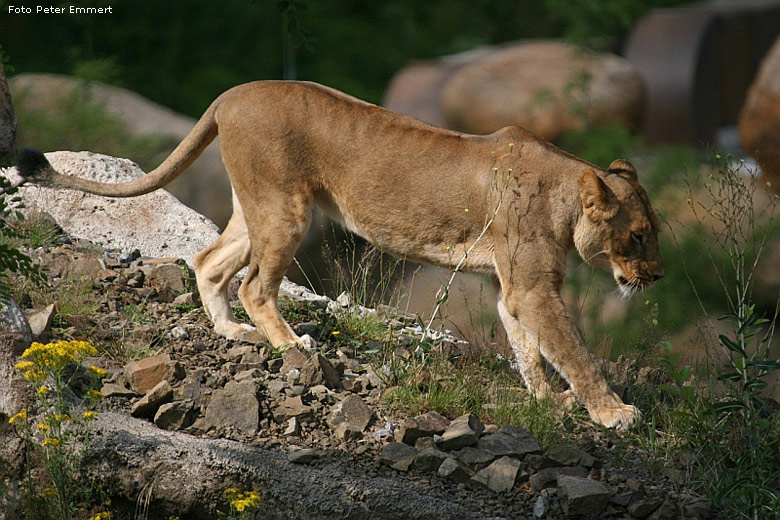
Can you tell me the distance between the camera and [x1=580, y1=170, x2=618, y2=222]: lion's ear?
587 centimetres

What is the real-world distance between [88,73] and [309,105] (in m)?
10.5

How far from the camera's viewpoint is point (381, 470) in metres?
5.00

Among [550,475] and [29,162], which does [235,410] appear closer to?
[550,475]

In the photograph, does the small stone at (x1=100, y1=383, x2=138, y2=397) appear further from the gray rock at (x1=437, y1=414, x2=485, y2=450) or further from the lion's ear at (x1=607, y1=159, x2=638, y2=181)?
the lion's ear at (x1=607, y1=159, x2=638, y2=181)

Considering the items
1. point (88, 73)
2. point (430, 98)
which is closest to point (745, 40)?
point (430, 98)

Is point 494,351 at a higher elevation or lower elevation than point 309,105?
lower

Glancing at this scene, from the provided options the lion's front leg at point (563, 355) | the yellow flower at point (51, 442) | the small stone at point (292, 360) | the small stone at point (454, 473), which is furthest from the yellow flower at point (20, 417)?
the lion's front leg at point (563, 355)

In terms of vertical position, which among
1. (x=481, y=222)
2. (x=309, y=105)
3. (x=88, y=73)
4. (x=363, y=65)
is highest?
(x=309, y=105)

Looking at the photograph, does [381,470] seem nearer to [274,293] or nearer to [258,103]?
[274,293]

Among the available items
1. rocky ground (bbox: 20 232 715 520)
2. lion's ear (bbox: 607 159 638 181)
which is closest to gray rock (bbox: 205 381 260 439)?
rocky ground (bbox: 20 232 715 520)

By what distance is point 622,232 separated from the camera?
6059 millimetres

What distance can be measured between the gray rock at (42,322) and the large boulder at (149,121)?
7.16 m

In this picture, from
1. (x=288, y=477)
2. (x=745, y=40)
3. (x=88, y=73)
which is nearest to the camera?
(x=288, y=477)

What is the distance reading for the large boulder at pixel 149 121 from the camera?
42.4ft
